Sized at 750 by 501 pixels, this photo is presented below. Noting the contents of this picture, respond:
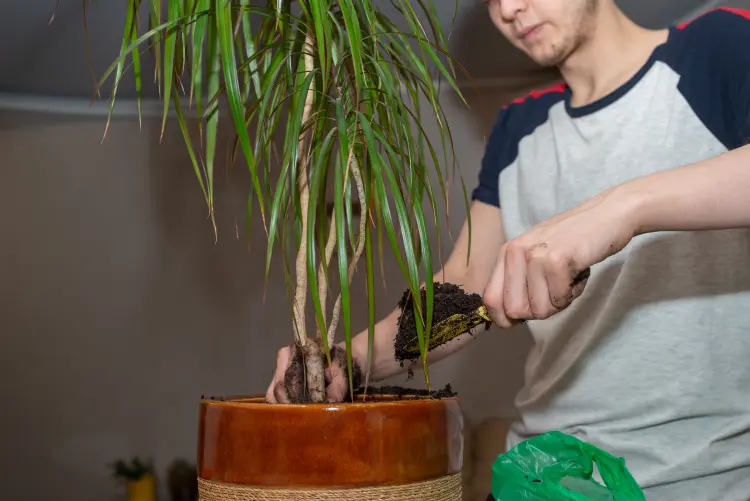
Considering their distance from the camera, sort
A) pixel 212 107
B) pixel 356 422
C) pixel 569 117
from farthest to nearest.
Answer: pixel 569 117
pixel 212 107
pixel 356 422

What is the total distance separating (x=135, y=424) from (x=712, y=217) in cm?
248

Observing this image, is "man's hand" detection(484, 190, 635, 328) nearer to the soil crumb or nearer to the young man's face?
the soil crumb

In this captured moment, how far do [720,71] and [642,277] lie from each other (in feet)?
1.00

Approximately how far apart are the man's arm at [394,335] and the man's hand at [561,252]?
0.22 m

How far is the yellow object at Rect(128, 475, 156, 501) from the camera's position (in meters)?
2.81

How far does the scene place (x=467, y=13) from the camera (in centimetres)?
242

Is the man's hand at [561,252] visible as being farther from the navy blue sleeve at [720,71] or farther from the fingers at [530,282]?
the navy blue sleeve at [720,71]

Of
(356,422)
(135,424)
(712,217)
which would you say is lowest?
(135,424)

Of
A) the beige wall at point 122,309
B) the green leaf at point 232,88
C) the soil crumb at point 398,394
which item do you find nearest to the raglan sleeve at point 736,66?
the soil crumb at point 398,394

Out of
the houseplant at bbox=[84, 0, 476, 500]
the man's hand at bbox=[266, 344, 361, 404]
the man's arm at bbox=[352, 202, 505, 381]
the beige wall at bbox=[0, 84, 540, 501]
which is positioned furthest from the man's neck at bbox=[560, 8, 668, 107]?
the beige wall at bbox=[0, 84, 540, 501]

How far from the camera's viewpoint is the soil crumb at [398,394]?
Answer: 0.92m

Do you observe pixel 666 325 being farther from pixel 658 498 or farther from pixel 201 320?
pixel 201 320

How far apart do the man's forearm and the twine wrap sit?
34 centimetres

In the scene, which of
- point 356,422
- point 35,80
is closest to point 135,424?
point 35,80
